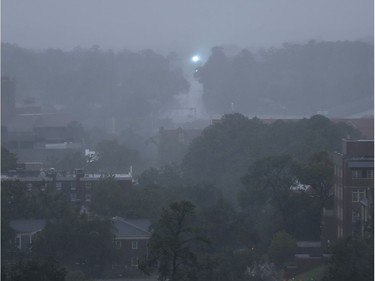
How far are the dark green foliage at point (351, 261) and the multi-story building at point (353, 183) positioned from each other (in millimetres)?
1543

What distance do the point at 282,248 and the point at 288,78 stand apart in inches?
485

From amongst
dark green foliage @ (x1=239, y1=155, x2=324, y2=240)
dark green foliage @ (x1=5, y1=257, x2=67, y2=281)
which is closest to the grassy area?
dark green foliage @ (x1=239, y1=155, x2=324, y2=240)

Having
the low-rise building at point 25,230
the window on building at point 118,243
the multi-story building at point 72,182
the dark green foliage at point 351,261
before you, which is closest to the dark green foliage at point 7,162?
the multi-story building at point 72,182

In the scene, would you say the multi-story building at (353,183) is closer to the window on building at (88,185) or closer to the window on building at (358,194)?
the window on building at (358,194)

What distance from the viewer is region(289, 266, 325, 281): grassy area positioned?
6682mm

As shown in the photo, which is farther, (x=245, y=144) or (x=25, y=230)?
(x=245, y=144)

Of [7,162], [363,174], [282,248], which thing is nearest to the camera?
[282,248]

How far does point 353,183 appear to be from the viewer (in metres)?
7.84

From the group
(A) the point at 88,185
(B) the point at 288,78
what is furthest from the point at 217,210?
(B) the point at 288,78

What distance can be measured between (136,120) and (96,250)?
11.0 meters

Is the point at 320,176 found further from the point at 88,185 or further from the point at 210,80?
the point at 210,80

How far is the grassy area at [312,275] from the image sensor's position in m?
6.68

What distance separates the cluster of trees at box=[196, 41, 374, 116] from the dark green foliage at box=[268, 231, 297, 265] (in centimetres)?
932

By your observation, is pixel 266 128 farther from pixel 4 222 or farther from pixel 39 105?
pixel 39 105
